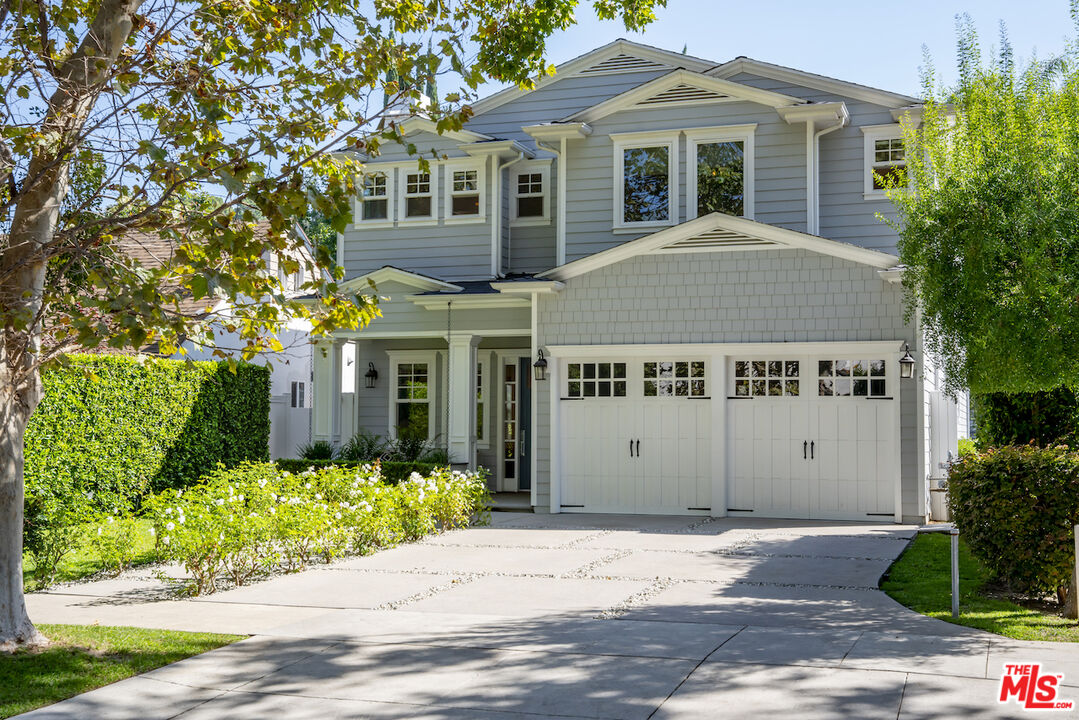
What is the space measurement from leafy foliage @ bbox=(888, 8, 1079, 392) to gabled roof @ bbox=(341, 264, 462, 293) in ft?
29.7

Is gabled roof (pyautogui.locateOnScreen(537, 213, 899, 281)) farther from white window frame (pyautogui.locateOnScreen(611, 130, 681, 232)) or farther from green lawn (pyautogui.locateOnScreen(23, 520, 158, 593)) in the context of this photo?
green lawn (pyautogui.locateOnScreen(23, 520, 158, 593))

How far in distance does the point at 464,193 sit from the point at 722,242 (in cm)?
579

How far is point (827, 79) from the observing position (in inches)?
705

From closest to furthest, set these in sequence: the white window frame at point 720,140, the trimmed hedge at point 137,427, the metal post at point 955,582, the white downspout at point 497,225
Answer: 1. the metal post at point 955,582
2. the trimmed hedge at point 137,427
3. the white window frame at point 720,140
4. the white downspout at point 497,225

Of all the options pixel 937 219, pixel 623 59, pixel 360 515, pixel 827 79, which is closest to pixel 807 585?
pixel 937 219

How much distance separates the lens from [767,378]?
15922 mm

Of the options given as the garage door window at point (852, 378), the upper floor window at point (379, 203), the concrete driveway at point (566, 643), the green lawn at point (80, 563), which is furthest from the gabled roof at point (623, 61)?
the green lawn at point (80, 563)

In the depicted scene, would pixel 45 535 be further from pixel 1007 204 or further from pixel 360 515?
pixel 1007 204

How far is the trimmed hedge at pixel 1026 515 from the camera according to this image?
8703 millimetres

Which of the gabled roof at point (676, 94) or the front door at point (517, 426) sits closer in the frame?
the gabled roof at point (676, 94)

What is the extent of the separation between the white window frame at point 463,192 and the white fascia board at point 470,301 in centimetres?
216

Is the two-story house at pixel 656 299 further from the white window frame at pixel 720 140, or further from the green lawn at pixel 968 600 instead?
the green lawn at pixel 968 600

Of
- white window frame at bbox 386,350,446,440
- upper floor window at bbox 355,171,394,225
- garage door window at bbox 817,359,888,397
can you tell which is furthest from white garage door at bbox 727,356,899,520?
upper floor window at bbox 355,171,394,225

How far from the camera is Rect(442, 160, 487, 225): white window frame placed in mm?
19375
